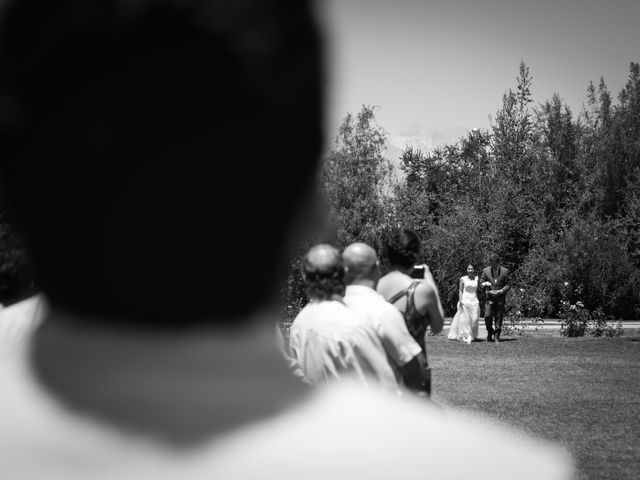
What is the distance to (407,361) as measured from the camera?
17.2 feet

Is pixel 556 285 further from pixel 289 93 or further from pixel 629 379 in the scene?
pixel 289 93

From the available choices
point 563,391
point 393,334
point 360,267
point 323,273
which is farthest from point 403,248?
point 563,391

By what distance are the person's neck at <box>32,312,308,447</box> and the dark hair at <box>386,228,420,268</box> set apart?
5.74m

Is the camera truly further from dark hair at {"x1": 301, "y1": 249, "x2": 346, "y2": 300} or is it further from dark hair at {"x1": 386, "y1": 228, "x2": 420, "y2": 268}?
dark hair at {"x1": 301, "y1": 249, "x2": 346, "y2": 300}

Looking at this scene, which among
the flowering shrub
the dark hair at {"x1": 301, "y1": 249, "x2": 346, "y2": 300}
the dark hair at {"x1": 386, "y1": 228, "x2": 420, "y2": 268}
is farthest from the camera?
the flowering shrub

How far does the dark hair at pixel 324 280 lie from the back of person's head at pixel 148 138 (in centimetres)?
376

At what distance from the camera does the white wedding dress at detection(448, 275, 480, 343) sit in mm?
23031

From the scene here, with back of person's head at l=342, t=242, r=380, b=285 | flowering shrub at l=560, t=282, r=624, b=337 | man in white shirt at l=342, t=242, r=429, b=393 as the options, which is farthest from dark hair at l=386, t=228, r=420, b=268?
flowering shrub at l=560, t=282, r=624, b=337

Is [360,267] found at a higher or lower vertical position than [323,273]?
higher

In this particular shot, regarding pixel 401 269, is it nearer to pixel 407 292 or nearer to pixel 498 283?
pixel 407 292

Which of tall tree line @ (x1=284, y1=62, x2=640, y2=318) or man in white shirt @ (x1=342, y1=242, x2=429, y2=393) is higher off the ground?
tall tree line @ (x1=284, y1=62, x2=640, y2=318)

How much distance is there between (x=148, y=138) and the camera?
3.52ft

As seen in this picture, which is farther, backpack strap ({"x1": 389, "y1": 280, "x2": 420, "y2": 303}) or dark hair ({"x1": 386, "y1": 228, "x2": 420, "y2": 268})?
dark hair ({"x1": 386, "y1": 228, "x2": 420, "y2": 268})

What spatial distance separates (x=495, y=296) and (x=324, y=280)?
18604mm
